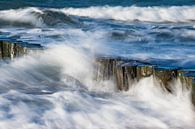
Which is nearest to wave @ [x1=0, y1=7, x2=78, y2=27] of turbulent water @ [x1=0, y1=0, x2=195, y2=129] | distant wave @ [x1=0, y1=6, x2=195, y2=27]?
distant wave @ [x1=0, y1=6, x2=195, y2=27]

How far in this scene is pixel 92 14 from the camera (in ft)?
58.2

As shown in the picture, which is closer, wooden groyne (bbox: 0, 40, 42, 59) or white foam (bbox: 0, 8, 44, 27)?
wooden groyne (bbox: 0, 40, 42, 59)

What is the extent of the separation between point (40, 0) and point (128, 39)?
40.2 ft

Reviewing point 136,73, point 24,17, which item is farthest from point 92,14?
point 136,73

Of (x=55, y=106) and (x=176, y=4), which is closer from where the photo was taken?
(x=55, y=106)

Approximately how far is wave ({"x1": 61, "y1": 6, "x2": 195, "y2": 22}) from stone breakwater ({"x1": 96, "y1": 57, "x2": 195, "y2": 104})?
35.0 feet

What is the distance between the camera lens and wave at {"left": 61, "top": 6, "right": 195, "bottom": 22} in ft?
56.4

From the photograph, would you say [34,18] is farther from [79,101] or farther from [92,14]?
[79,101]

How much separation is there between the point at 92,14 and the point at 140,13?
1.87 m

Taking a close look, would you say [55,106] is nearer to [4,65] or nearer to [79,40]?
[4,65]

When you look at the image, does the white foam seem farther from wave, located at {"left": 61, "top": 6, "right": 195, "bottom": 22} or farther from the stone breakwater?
the stone breakwater

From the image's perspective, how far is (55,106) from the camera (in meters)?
5.28

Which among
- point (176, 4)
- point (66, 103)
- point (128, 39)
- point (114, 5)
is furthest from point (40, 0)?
point (66, 103)

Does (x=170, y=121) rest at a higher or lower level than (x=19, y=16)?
lower
